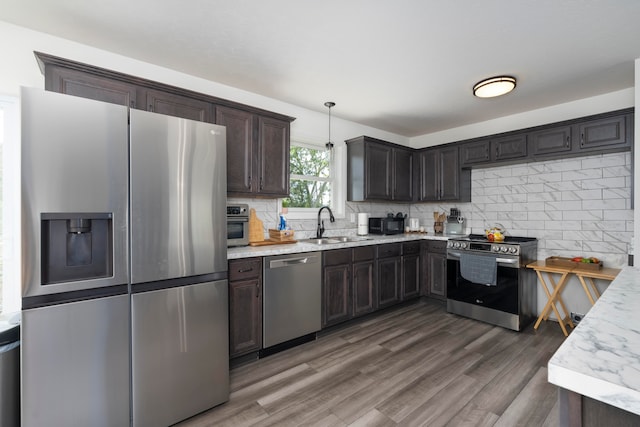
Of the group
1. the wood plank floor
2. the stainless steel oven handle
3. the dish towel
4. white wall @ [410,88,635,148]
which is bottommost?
the wood plank floor

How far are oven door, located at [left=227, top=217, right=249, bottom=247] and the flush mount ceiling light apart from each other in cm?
270

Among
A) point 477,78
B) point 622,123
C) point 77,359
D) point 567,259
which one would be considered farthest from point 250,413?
point 622,123

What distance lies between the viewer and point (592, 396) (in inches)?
24.5

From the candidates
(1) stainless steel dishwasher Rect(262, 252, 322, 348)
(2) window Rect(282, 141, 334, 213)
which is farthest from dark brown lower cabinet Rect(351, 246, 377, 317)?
(2) window Rect(282, 141, 334, 213)

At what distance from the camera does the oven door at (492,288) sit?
311cm

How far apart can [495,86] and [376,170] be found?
1700 millimetres

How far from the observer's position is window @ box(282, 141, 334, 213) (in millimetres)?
3617

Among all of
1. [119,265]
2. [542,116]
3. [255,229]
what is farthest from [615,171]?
[119,265]

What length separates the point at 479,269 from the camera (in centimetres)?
332

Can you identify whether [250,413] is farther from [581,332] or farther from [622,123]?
[622,123]

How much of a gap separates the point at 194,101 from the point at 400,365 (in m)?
2.89

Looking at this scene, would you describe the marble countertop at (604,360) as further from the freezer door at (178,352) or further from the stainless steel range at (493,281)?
the stainless steel range at (493,281)

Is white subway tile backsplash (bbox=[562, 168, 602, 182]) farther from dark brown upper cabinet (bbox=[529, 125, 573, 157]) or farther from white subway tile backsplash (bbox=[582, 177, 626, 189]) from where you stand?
dark brown upper cabinet (bbox=[529, 125, 573, 157])

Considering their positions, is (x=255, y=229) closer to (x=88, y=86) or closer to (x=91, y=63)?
(x=88, y=86)
